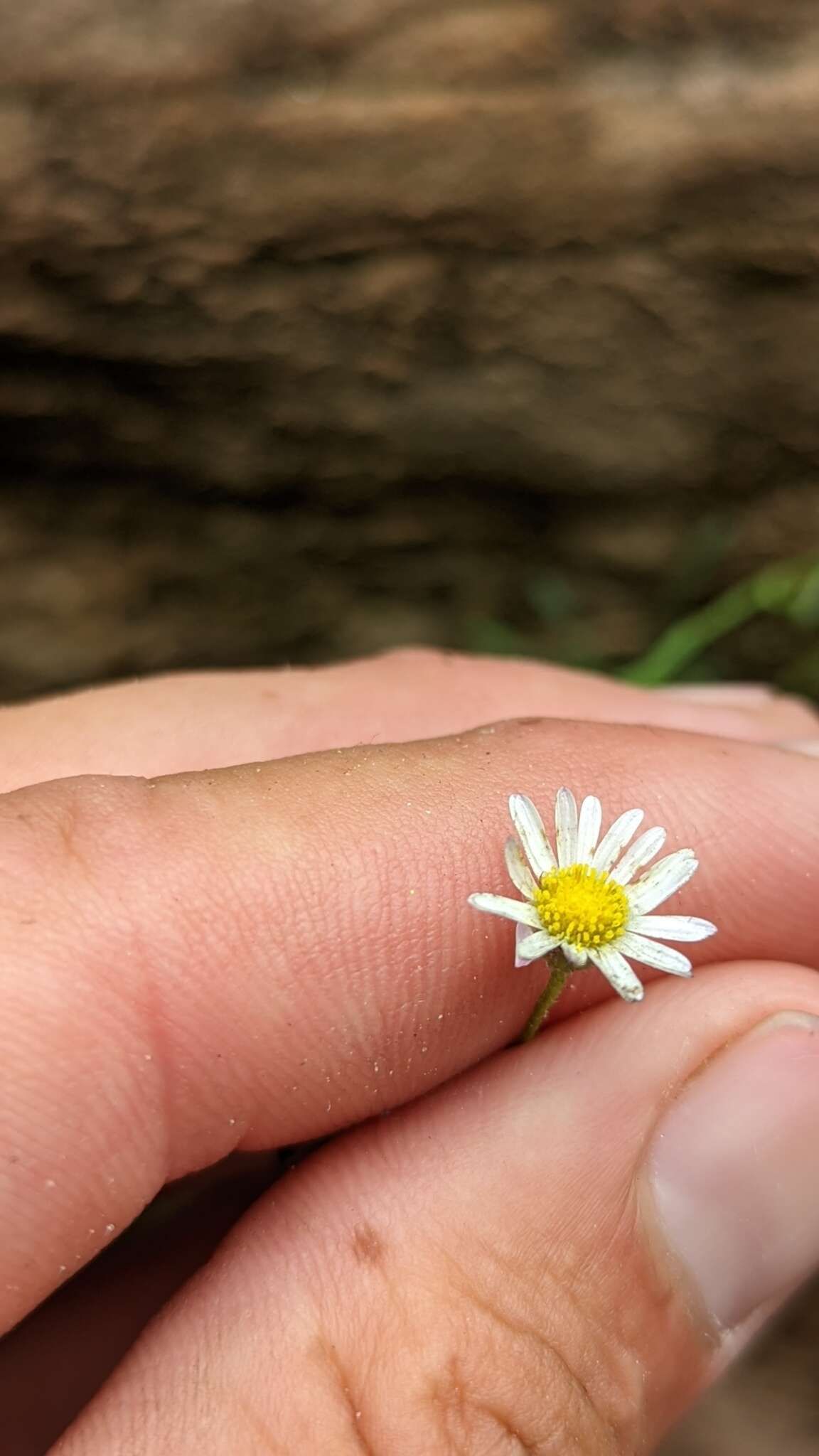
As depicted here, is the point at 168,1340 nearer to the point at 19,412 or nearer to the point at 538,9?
the point at 19,412

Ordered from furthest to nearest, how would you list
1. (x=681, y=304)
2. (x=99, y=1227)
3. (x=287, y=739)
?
(x=681, y=304) → (x=287, y=739) → (x=99, y=1227)

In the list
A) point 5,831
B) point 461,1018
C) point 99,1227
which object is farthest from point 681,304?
point 99,1227

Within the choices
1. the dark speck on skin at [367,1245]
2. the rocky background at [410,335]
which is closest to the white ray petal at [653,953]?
the dark speck on skin at [367,1245]

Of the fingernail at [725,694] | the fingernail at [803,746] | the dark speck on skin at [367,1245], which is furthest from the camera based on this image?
the fingernail at [725,694]

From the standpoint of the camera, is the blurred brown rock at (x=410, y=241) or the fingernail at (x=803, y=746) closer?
the fingernail at (x=803, y=746)

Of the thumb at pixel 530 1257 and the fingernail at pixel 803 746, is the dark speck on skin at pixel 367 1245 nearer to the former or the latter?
the thumb at pixel 530 1257

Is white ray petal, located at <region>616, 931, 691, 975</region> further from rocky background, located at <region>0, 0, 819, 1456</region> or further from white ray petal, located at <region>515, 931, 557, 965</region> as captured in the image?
rocky background, located at <region>0, 0, 819, 1456</region>

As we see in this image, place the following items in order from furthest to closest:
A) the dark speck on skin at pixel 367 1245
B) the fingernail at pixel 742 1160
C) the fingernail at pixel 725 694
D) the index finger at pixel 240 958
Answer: the fingernail at pixel 725 694, the fingernail at pixel 742 1160, the dark speck on skin at pixel 367 1245, the index finger at pixel 240 958
